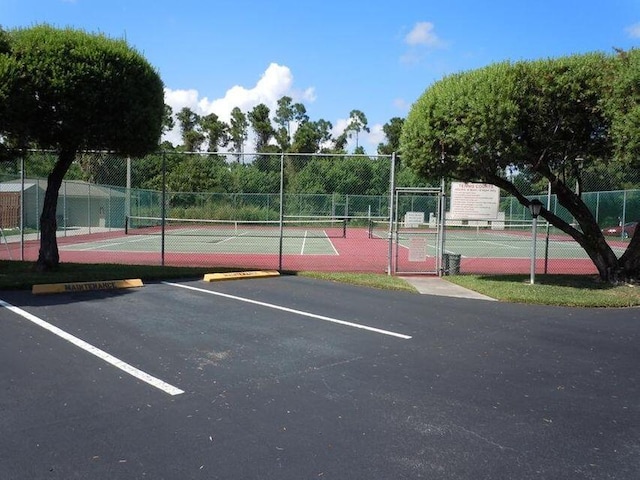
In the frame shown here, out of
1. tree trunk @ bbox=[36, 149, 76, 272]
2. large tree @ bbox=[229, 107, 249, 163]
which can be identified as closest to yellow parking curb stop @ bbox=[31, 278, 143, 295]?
tree trunk @ bbox=[36, 149, 76, 272]

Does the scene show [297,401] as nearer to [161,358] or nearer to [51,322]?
[161,358]

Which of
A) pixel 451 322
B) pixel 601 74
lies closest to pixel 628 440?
pixel 451 322

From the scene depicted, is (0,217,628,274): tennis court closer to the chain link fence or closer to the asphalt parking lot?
the chain link fence

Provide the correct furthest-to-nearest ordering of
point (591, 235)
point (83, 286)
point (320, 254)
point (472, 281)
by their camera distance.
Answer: point (320, 254)
point (472, 281)
point (591, 235)
point (83, 286)

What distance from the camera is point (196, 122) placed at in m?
78.7

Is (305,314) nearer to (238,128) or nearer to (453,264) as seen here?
(453,264)

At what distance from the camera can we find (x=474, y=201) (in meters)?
13.9

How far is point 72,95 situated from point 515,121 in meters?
8.61

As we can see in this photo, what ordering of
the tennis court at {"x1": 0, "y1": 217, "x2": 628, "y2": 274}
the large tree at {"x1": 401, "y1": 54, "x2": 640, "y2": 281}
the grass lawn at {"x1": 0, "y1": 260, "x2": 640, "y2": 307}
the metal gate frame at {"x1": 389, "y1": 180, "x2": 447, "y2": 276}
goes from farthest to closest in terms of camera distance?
the tennis court at {"x1": 0, "y1": 217, "x2": 628, "y2": 274} → the metal gate frame at {"x1": 389, "y1": 180, "x2": 447, "y2": 276} → the large tree at {"x1": 401, "y1": 54, "x2": 640, "y2": 281} → the grass lawn at {"x1": 0, "y1": 260, "x2": 640, "y2": 307}

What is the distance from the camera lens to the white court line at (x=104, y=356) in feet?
16.0

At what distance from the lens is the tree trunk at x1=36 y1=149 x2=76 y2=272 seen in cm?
1155

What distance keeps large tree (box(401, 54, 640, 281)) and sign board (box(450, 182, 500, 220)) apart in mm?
1879

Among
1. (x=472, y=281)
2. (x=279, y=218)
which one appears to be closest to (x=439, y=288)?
(x=472, y=281)

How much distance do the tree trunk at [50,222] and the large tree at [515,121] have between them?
7.70 meters
